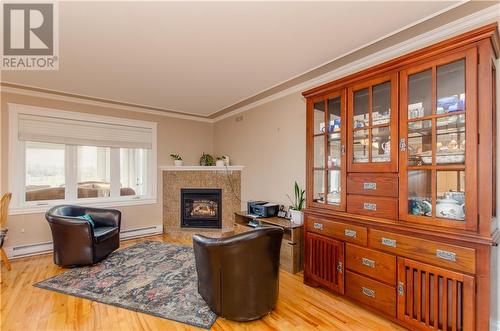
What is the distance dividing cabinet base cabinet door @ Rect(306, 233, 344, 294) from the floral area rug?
1171 millimetres

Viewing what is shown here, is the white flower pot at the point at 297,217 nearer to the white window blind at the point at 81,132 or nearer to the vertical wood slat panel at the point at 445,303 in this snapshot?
the vertical wood slat panel at the point at 445,303

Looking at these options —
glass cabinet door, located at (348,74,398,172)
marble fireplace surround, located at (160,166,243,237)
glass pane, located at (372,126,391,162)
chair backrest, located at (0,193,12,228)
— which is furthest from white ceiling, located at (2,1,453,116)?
marble fireplace surround, located at (160,166,243,237)

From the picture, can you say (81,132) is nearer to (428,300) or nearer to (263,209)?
(263,209)

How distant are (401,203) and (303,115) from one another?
1879 mm

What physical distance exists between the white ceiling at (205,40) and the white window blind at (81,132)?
0.65 metres

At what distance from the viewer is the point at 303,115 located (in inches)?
138

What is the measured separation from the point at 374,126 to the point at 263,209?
1.98 meters

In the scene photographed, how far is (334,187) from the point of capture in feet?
8.45

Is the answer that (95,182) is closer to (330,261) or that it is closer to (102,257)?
(102,257)

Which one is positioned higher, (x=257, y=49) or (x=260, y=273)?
(x=257, y=49)

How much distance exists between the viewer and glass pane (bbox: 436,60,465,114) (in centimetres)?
175

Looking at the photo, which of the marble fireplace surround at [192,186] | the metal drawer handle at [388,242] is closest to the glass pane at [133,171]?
the marble fireplace surround at [192,186]

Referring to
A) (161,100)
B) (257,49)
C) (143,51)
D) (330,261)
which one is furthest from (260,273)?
(161,100)

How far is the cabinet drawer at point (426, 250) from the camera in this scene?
166cm
